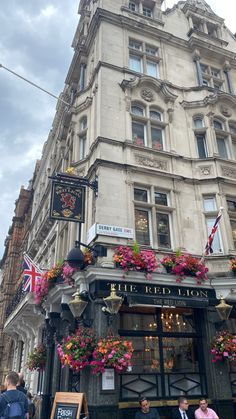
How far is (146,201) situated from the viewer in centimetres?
1438

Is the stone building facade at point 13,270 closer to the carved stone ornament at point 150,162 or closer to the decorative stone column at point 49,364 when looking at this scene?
the decorative stone column at point 49,364

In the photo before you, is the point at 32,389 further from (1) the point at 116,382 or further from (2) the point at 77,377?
(1) the point at 116,382

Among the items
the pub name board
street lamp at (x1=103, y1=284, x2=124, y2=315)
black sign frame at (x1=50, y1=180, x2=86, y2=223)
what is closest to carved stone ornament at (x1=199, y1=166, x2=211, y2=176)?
the pub name board

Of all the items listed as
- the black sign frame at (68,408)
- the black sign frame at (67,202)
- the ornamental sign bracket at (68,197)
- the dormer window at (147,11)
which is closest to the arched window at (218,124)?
the ornamental sign bracket at (68,197)

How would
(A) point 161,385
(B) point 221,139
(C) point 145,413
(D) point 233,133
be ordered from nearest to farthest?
(C) point 145,413
(A) point 161,385
(B) point 221,139
(D) point 233,133

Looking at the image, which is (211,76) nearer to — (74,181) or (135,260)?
(74,181)

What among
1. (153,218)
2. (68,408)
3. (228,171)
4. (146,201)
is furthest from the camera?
(228,171)

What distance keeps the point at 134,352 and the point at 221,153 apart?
9971 millimetres

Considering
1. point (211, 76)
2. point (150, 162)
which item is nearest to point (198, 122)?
point (211, 76)

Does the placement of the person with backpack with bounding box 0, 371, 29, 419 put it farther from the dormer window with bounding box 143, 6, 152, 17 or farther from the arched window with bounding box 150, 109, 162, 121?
the dormer window with bounding box 143, 6, 152, 17

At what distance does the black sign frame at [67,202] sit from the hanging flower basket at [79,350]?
398 centimetres

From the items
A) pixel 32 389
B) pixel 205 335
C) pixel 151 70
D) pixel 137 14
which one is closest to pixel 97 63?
pixel 151 70

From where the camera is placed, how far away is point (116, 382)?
413 inches

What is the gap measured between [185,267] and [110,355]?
13.6 feet
